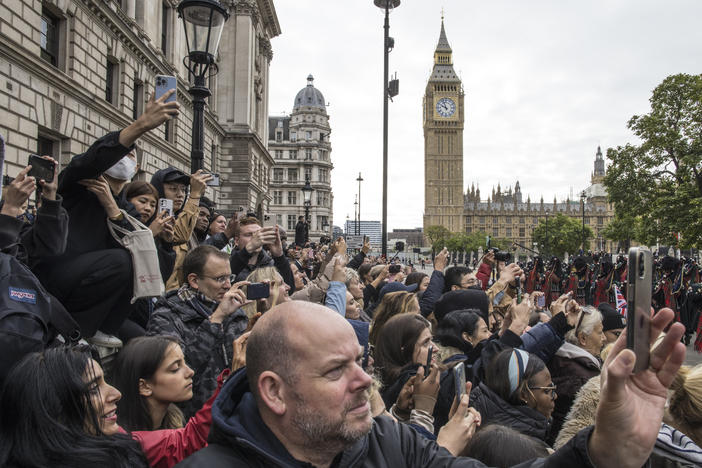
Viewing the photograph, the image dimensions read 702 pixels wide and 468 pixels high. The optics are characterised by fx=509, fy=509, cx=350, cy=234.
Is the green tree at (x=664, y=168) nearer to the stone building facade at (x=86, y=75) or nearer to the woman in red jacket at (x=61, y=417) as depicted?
the stone building facade at (x=86, y=75)

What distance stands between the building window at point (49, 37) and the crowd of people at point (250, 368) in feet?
36.0

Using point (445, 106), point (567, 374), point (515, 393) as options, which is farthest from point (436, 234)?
point (515, 393)

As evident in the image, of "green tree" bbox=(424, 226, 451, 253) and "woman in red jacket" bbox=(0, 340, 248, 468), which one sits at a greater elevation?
"green tree" bbox=(424, 226, 451, 253)

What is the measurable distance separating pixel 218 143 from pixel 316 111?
2246 inches

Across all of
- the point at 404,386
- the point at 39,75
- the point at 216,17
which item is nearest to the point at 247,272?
the point at 404,386

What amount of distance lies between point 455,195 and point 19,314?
13347 centimetres

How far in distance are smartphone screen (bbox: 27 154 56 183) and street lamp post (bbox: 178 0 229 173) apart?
2762 mm

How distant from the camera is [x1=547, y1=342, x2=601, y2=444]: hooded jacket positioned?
3816 millimetres

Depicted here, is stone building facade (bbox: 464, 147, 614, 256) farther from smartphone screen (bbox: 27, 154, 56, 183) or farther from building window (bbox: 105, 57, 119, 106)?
smartphone screen (bbox: 27, 154, 56, 183)

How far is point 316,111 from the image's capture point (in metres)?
86.9

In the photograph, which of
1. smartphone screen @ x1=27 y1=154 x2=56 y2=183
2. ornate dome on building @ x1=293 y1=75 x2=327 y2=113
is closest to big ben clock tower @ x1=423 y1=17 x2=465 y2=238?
ornate dome on building @ x1=293 y1=75 x2=327 y2=113

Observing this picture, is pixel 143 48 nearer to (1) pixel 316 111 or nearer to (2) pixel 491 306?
(2) pixel 491 306

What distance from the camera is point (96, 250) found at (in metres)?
3.18

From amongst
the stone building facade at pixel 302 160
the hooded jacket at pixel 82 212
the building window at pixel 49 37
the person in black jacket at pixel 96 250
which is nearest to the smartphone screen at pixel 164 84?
the person in black jacket at pixel 96 250
